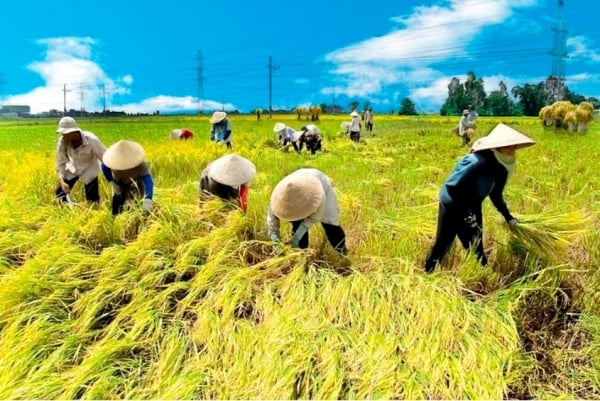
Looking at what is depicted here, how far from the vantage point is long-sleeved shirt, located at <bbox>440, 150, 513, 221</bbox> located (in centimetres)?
307

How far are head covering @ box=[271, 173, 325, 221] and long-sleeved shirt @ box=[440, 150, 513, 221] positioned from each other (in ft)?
2.82

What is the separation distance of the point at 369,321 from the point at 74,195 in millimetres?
3679

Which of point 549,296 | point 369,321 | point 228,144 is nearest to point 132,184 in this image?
point 369,321

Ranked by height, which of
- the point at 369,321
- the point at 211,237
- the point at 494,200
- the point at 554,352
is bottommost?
the point at 554,352

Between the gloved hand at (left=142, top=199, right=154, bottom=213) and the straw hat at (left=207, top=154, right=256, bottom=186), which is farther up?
the straw hat at (left=207, top=154, right=256, bottom=186)

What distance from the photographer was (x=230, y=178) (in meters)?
3.63

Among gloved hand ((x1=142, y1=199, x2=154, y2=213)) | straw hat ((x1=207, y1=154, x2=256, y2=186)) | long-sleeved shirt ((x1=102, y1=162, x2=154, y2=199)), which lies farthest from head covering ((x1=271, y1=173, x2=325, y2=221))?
long-sleeved shirt ((x1=102, y1=162, x2=154, y2=199))

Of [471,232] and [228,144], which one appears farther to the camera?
[228,144]

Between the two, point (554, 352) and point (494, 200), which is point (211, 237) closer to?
point (494, 200)

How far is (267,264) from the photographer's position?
10.6ft

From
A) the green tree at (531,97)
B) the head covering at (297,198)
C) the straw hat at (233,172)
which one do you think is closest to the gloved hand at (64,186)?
the straw hat at (233,172)

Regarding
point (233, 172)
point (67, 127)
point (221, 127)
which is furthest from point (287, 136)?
point (233, 172)

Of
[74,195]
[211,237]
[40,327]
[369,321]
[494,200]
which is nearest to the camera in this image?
[369,321]

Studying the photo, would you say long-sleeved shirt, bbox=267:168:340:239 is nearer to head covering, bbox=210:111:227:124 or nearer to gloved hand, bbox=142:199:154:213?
gloved hand, bbox=142:199:154:213
